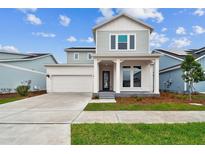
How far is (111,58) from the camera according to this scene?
15.1 meters

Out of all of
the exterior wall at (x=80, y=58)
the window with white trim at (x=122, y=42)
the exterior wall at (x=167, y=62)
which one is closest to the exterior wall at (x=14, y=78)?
the exterior wall at (x=80, y=58)

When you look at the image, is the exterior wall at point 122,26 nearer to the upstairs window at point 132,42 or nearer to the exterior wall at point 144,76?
the upstairs window at point 132,42

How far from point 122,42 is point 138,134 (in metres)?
12.3

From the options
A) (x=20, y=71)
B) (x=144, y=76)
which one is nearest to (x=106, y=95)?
(x=144, y=76)

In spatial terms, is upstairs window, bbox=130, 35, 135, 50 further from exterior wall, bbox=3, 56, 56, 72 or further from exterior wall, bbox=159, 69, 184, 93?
exterior wall, bbox=3, 56, 56, 72

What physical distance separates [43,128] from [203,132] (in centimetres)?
→ 480

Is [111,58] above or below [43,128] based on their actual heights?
above

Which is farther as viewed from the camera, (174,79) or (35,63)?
(35,63)

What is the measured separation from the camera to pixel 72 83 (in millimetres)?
21172

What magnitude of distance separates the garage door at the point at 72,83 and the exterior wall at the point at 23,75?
12.1 ft

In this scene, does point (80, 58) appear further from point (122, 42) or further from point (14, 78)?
point (122, 42)

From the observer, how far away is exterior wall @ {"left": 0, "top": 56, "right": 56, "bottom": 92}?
18.9 meters
